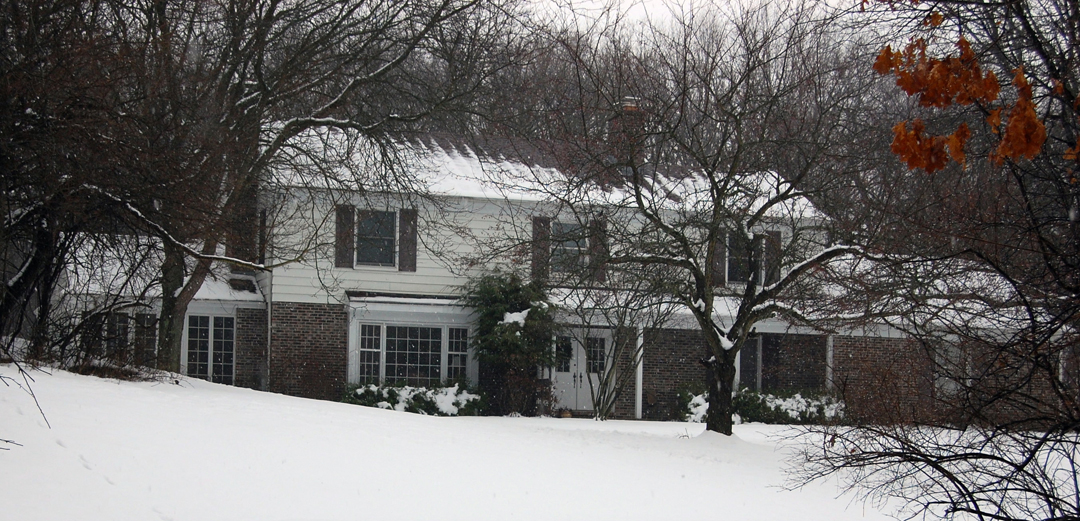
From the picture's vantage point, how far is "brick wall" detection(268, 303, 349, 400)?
2094 centimetres

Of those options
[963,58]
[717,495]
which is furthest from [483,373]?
[963,58]

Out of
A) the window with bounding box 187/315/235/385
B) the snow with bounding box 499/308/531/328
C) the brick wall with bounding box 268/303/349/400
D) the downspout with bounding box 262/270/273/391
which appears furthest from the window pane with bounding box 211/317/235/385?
the snow with bounding box 499/308/531/328

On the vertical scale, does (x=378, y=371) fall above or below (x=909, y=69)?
below

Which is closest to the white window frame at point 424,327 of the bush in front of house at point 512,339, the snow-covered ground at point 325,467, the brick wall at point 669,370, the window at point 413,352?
the window at point 413,352

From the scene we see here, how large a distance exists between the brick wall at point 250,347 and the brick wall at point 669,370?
9.11 m

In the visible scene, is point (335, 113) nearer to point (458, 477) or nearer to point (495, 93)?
point (495, 93)

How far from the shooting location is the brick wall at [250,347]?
2200 centimetres

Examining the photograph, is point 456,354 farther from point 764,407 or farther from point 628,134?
point 628,134

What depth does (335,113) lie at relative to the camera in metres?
18.0

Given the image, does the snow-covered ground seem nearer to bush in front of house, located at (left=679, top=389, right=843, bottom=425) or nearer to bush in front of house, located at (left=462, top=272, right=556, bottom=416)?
bush in front of house, located at (left=462, top=272, right=556, bottom=416)

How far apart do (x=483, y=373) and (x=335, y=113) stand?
718cm

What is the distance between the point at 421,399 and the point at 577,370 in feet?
13.6

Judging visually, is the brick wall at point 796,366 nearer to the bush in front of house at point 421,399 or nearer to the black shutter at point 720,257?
the black shutter at point 720,257

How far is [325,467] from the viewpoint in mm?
9609
